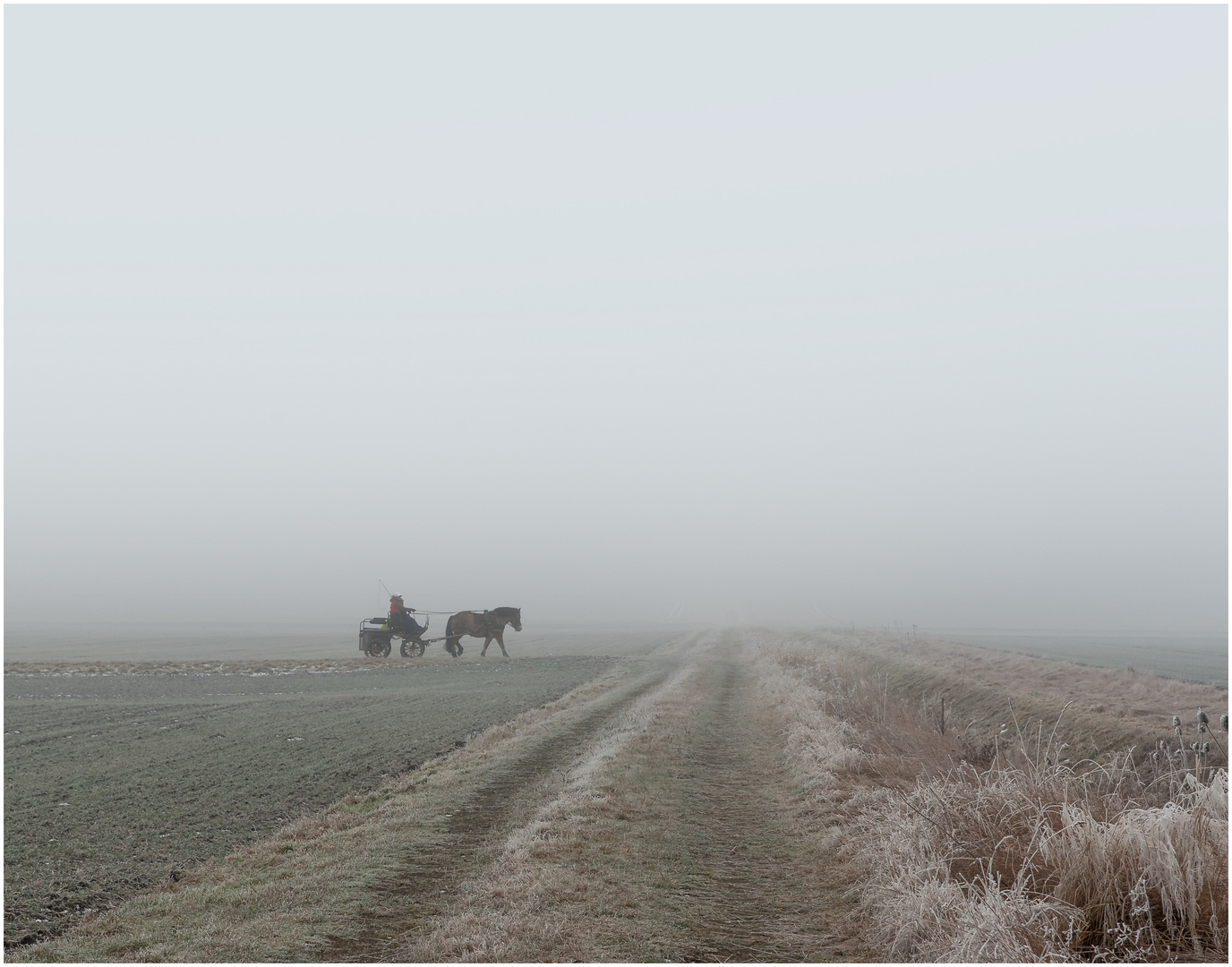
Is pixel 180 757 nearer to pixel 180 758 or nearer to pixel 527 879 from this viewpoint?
pixel 180 758

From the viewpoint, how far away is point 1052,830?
270 inches

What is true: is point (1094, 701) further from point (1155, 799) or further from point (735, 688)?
point (1155, 799)

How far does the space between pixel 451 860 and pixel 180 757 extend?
12159 mm

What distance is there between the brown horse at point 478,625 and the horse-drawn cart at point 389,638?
6.97ft

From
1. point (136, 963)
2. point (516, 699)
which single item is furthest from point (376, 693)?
point (136, 963)

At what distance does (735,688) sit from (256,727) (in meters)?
17.3

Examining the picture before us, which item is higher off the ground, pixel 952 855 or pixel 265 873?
pixel 952 855

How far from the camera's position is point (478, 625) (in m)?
57.2

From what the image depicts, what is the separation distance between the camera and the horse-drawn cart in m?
54.3

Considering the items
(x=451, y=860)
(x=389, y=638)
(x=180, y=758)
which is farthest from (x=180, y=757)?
(x=389, y=638)

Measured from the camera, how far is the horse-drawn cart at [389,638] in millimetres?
54344

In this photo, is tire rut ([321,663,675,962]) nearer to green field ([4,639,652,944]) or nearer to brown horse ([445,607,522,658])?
green field ([4,639,652,944])

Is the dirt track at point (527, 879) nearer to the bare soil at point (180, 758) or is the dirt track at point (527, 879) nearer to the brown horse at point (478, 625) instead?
the bare soil at point (180, 758)

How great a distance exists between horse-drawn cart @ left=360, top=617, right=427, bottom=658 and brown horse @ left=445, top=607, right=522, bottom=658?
2.13 meters
